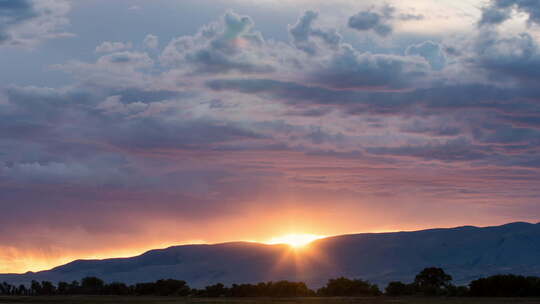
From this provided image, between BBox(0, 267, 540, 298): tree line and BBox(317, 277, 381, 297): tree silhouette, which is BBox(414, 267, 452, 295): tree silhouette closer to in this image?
BBox(0, 267, 540, 298): tree line

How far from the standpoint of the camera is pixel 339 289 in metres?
115

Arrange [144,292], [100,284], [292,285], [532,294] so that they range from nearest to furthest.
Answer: [532,294], [292,285], [144,292], [100,284]

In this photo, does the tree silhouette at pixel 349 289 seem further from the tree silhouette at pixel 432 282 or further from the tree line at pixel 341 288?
the tree silhouette at pixel 432 282

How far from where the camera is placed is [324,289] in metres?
118

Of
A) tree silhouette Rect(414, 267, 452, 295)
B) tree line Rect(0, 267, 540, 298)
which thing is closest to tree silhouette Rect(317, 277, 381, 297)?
tree line Rect(0, 267, 540, 298)

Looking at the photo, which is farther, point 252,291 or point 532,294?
point 252,291

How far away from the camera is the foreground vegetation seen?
325 ft

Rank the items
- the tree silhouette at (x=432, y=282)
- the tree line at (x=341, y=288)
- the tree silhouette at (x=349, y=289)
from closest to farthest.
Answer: the tree line at (x=341, y=288), the tree silhouette at (x=432, y=282), the tree silhouette at (x=349, y=289)

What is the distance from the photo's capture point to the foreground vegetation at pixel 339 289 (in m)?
99.0

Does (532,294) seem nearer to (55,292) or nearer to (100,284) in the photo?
(100,284)

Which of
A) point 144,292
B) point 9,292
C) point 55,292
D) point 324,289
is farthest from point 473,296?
point 9,292

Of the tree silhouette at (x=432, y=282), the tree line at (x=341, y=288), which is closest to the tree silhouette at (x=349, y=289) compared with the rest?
the tree line at (x=341, y=288)

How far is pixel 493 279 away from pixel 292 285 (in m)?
30.2

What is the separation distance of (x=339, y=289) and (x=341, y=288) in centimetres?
43
